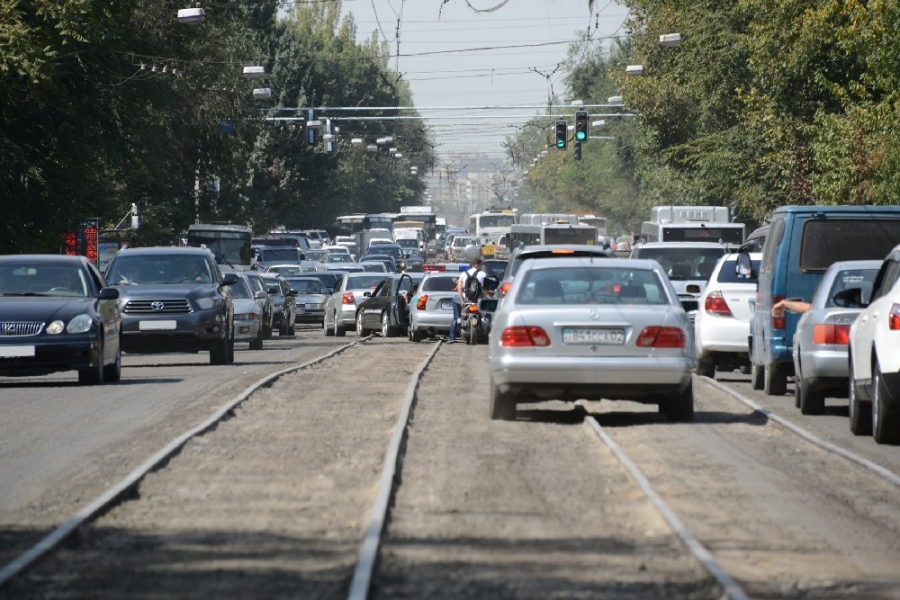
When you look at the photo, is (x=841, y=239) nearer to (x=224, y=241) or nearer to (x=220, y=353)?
(x=220, y=353)

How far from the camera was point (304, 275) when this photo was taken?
1992 inches

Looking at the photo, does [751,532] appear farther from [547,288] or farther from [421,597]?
[547,288]

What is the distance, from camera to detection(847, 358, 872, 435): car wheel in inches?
561

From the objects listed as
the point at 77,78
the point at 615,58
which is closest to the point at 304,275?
the point at 77,78

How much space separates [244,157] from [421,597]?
6394 cm

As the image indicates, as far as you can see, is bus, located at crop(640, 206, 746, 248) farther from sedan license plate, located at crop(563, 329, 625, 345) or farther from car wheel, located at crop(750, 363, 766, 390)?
sedan license plate, located at crop(563, 329, 625, 345)

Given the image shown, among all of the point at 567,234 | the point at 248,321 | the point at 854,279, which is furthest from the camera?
the point at 567,234

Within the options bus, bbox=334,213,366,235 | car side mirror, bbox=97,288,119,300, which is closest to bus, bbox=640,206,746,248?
car side mirror, bbox=97,288,119,300

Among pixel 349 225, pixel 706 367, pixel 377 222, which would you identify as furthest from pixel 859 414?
pixel 349 225

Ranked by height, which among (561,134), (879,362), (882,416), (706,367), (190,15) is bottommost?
(706,367)

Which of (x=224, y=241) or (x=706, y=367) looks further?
(x=224, y=241)

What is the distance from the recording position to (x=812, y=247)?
1870cm

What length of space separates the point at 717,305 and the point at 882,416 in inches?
341

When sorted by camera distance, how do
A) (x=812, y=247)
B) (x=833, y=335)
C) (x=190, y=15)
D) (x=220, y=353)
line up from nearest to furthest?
(x=833, y=335) → (x=812, y=247) → (x=220, y=353) → (x=190, y=15)
